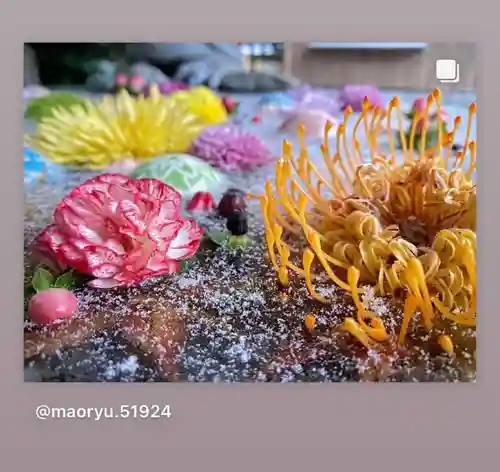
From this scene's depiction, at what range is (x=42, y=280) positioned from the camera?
3.31 feet

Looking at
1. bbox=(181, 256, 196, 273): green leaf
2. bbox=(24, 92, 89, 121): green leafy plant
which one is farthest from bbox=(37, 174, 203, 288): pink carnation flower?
bbox=(24, 92, 89, 121): green leafy plant

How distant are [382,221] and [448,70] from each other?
25cm

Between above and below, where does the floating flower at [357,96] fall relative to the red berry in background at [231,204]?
above

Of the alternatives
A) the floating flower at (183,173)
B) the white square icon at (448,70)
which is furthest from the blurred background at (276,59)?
the floating flower at (183,173)

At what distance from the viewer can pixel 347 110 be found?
3.43ft

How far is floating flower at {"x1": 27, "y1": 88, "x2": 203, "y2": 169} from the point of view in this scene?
1.04m

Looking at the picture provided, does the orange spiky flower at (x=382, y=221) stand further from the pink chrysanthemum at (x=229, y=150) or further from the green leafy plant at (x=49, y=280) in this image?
the green leafy plant at (x=49, y=280)

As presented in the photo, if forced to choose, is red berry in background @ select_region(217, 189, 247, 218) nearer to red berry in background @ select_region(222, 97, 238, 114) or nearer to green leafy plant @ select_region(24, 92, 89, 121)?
red berry in background @ select_region(222, 97, 238, 114)

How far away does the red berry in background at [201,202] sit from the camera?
104 centimetres

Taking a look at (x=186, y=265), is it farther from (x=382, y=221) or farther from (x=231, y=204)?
(x=382, y=221)
